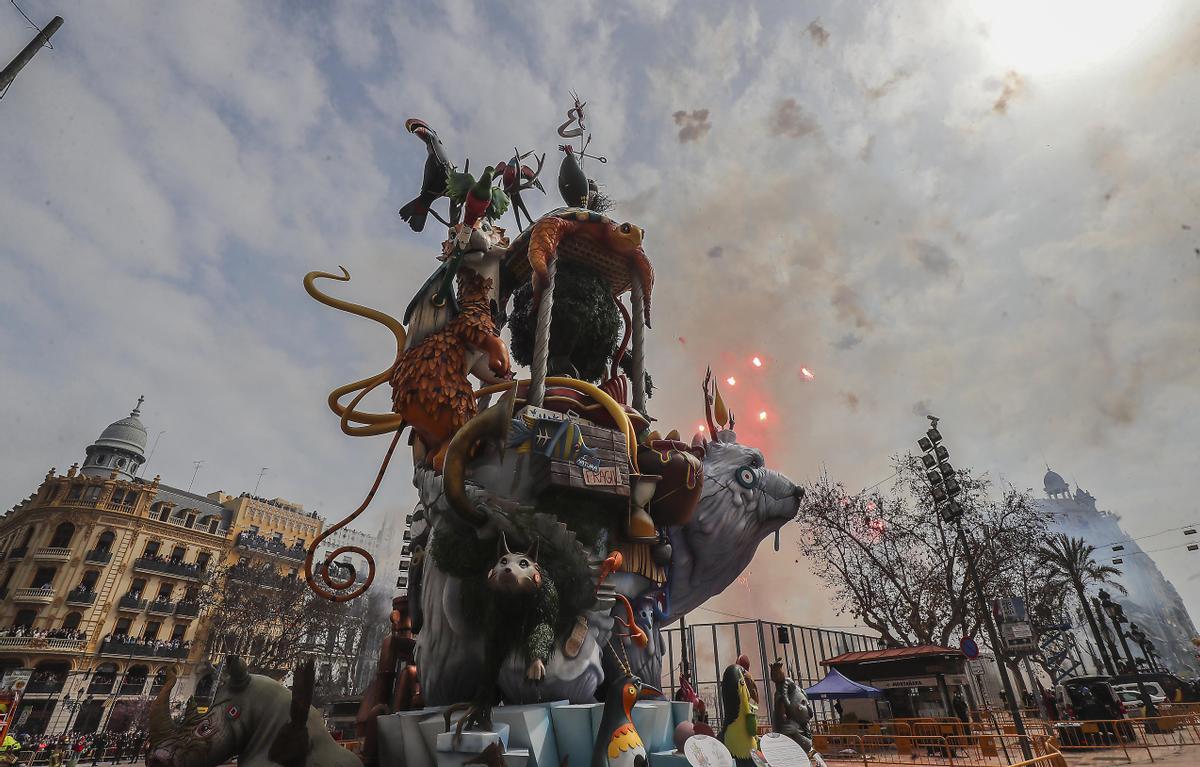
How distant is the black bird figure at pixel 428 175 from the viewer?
8.10 metres

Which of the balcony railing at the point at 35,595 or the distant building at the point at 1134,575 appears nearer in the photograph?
the balcony railing at the point at 35,595

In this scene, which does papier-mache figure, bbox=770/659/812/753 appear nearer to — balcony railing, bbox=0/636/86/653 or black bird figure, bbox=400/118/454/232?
black bird figure, bbox=400/118/454/232

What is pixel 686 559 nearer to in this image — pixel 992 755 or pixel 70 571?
pixel 992 755

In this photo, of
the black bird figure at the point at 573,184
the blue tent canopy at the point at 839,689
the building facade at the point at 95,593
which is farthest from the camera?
the building facade at the point at 95,593

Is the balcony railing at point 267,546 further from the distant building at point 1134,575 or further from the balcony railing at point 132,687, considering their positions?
the distant building at point 1134,575

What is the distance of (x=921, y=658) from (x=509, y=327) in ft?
45.2

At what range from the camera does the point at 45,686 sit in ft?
74.9

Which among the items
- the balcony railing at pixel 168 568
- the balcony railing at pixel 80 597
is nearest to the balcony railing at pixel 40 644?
the balcony railing at pixel 80 597

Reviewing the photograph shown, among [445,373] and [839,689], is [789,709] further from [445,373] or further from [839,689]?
[839,689]

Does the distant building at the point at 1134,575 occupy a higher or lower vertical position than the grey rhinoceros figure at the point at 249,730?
higher

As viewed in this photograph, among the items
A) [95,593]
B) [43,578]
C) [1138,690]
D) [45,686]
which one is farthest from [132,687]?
[1138,690]

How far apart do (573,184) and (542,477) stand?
5499 millimetres

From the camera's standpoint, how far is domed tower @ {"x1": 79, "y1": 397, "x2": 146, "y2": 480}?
33275 mm

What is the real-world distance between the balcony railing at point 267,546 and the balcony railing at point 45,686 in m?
→ 10.2
